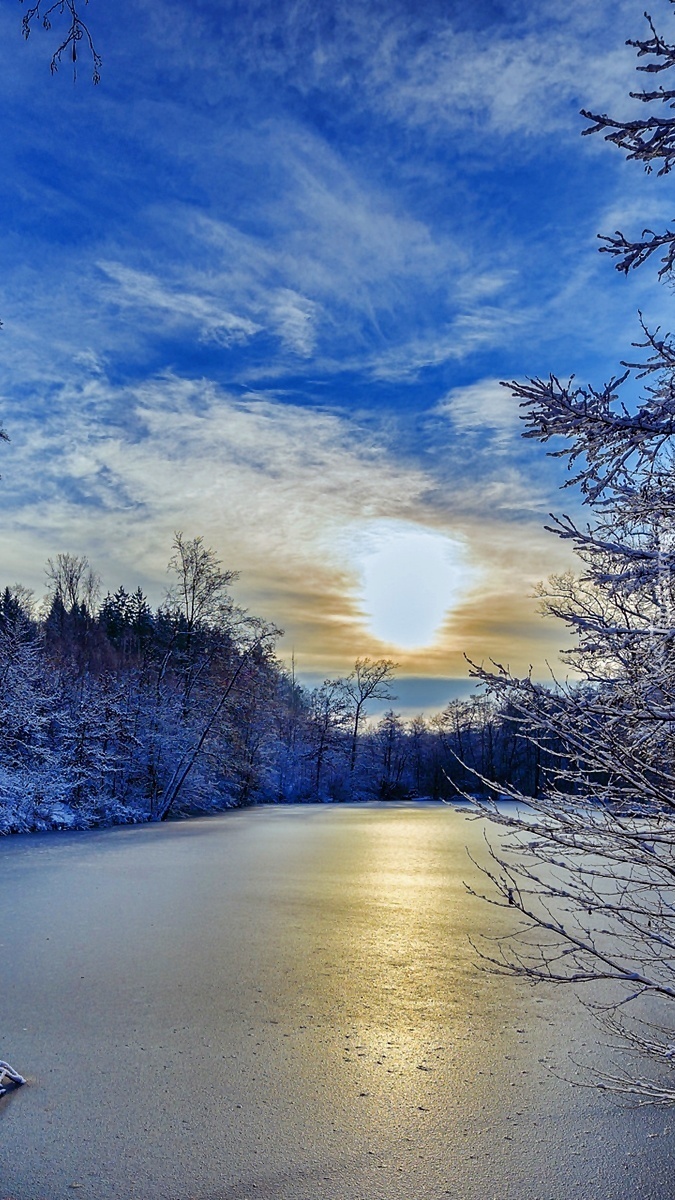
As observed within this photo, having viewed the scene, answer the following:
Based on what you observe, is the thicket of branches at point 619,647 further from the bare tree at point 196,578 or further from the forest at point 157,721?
the bare tree at point 196,578

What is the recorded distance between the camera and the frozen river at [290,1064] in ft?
8.06

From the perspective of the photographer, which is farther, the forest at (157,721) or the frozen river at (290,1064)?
the forest at (157,721)

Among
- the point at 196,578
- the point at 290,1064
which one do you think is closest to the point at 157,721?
the point at 196,578

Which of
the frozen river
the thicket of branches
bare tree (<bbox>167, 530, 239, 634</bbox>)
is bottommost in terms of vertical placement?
the frozen river

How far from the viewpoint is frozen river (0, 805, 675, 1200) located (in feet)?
8.06

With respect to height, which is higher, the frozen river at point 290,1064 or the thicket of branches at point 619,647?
the thicket of branches at point 619,647

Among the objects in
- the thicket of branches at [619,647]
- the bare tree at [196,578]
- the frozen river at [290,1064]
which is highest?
the bare tree at [196,578]

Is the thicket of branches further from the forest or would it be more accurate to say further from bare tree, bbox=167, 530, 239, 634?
bare tree, bbox=167, 530, 239, 634

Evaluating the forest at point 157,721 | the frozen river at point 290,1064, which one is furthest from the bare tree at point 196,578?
the frozen river at point 290,1064

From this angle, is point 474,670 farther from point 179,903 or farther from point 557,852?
point 179,903

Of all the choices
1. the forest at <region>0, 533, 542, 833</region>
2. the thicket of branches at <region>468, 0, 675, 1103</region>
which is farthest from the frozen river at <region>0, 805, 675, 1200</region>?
the forest at <region>0, 533, 542, 833</region>

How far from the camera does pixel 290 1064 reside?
3.28 meters

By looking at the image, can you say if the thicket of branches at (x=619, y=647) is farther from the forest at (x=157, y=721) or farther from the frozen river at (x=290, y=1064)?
the forest at (x=157, y=721)

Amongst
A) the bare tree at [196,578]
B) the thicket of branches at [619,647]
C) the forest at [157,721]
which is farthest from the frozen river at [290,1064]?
the bare tree at [196,578]
